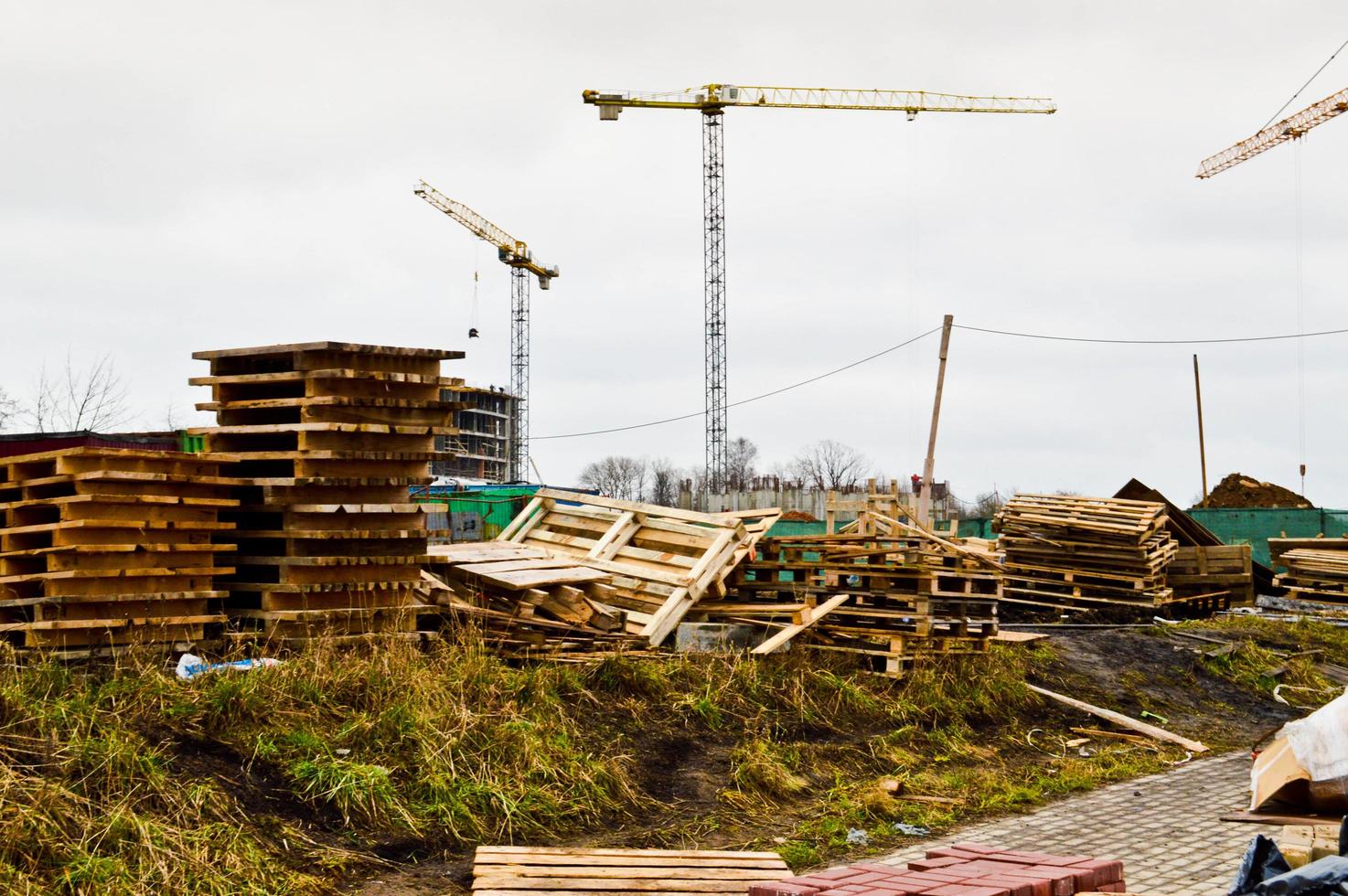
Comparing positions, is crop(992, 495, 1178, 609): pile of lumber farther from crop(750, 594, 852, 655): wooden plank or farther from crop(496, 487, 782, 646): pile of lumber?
crop(496, 487, 782, 646): pile of lumber

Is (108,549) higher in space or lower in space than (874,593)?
higher

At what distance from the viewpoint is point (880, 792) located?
9609 millimetres

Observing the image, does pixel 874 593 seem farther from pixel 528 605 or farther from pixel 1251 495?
pixel 1251 495

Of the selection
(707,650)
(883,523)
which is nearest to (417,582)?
(707,650)

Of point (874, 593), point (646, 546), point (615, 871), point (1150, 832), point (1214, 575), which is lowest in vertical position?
point (1150, 832)

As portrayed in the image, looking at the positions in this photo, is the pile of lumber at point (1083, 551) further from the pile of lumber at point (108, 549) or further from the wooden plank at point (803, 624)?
the pile of lumber at point (108, 549)

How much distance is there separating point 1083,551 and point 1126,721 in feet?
26.7

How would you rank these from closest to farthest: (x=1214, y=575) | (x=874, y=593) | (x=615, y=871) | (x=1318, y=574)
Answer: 1. (x=615, y=871)
2. (x=874, y=593)
3. (x=1318, y=574)
4. (x=1214, y=575)

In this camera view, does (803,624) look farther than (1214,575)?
No

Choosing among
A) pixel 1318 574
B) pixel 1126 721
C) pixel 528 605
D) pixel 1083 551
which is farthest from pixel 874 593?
pixel 1318 574

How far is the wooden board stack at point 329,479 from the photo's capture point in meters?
10.1

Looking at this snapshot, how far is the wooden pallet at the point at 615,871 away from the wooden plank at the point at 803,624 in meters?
4.66

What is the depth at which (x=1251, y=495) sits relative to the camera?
119 ft

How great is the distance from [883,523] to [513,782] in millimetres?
6856
